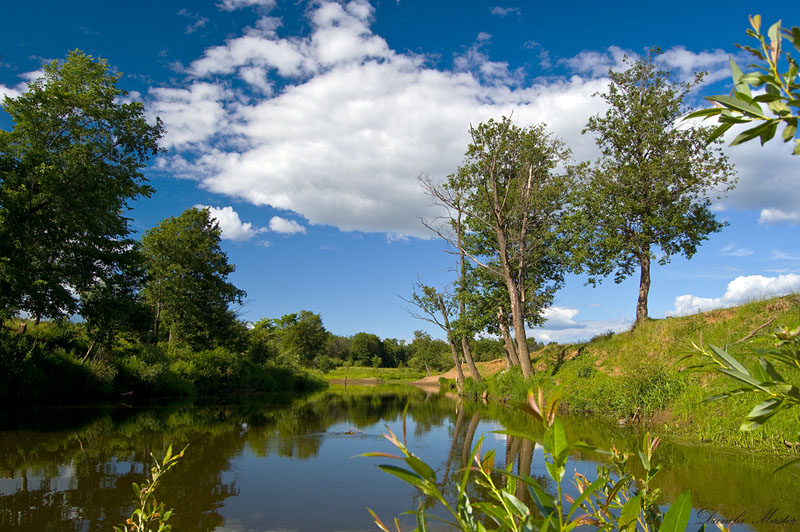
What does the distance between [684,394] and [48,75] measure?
21.8 metres

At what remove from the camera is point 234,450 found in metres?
8.66

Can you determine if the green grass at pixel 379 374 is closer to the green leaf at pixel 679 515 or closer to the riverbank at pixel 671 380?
the riverbank at pixel 671 380

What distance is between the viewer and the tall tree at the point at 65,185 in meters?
13.6

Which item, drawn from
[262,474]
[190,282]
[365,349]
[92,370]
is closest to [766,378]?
[262,474]

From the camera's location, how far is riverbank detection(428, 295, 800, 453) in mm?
8523

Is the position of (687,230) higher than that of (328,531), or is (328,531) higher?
(687,230)

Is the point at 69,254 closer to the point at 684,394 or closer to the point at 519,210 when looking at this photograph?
the point at 519,210

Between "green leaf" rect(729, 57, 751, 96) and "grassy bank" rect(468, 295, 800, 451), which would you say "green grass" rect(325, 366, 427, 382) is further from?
"green leaf" rect(729, 57, 751, 96)

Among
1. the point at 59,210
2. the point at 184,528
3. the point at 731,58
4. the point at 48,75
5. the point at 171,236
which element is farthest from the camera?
the point at 171,236

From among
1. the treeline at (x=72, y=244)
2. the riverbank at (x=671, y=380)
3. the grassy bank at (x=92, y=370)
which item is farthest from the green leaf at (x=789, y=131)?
the grassy bank at (x=92, y=370)

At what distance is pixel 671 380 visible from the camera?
11.2m

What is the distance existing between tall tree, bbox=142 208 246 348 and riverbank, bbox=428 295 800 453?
19.8 meters

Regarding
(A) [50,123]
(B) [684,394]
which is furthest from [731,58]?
(A) [50,123]

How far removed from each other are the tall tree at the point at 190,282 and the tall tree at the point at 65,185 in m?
11.2
